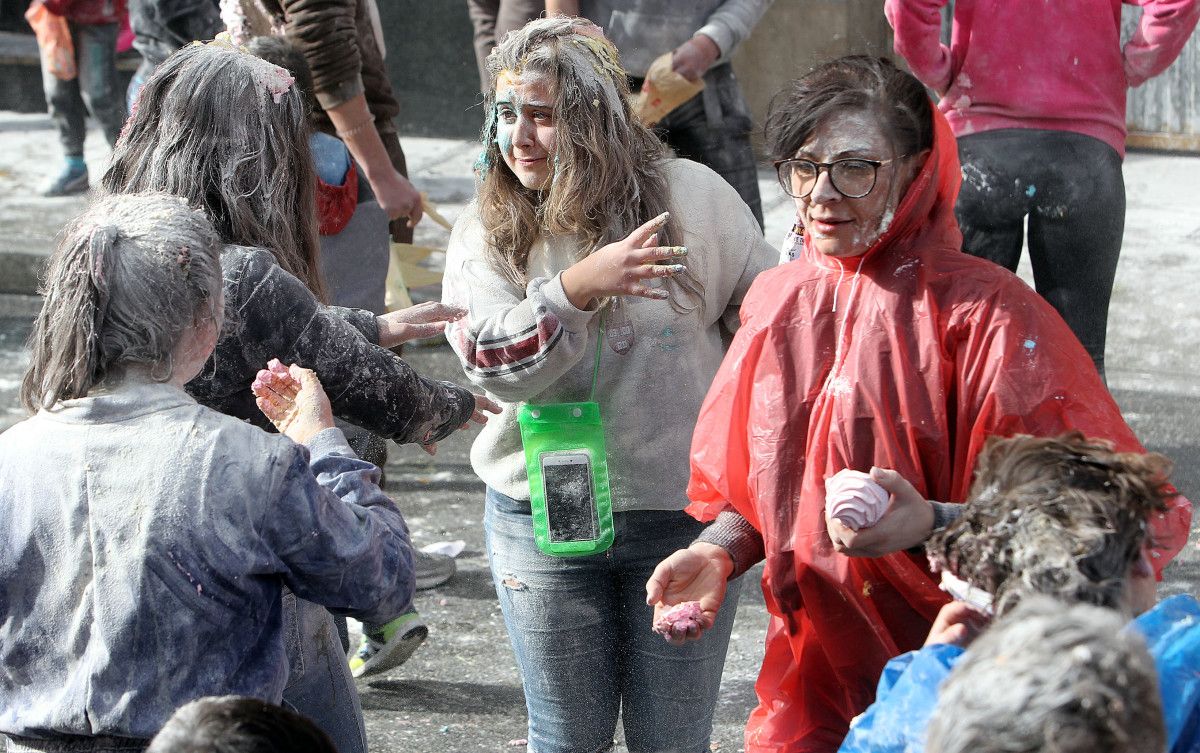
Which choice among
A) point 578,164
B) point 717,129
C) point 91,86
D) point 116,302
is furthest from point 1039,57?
point 91,86

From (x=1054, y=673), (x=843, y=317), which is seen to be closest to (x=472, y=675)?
(x=843, y=317)

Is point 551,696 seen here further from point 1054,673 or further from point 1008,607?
point 1054,673

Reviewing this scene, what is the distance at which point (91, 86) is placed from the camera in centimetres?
924

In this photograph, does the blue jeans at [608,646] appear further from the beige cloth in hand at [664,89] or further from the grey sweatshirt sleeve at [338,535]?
the beige cloth in hand at [664,89]

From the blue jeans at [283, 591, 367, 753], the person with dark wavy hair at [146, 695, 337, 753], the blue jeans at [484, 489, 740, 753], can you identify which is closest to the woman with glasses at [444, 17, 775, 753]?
the blue jeans at [484, 489, 740, 753]

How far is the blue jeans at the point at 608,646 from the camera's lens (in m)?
3.04

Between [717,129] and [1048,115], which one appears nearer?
[1048,115]

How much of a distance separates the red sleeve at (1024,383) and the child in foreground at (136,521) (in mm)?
955

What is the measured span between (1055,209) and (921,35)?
2.16 ft

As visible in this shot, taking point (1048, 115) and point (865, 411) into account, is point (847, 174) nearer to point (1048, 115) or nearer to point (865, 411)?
point (865, 411)

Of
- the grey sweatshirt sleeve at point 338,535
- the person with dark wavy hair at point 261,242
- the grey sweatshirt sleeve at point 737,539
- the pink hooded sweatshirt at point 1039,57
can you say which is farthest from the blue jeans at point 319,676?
the pink hooded sweatshirt at point 1039,57

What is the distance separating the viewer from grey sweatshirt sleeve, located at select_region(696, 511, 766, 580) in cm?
264

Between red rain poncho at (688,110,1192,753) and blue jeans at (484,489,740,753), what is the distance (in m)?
0.36

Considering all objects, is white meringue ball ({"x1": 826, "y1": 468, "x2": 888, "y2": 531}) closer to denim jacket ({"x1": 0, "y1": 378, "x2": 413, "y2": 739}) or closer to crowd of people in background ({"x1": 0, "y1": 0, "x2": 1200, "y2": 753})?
crowd of people in background ({"x1": 0, "y1": 0, "x2": 1200, "y2": 753})
